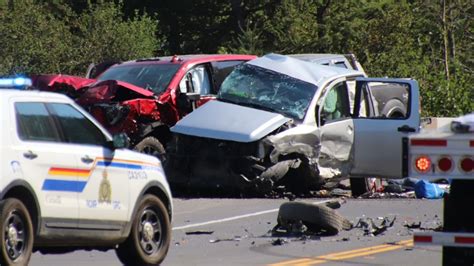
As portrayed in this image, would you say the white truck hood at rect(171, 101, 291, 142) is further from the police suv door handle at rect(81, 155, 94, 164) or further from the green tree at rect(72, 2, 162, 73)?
the green tree at rect(72, 2, 162, 73)

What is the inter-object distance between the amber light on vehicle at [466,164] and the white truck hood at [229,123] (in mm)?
8758

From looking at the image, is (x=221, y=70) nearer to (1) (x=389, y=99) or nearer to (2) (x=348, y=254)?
(1) (x=389, y=99)

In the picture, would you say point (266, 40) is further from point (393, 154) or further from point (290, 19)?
point (393, 154)

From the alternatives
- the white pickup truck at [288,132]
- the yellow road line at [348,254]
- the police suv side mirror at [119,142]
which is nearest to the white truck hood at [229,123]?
the white pickup truck at [288,132]

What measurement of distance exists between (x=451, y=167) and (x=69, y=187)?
3.53 meters

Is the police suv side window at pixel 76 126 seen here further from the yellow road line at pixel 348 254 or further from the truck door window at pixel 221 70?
the truck door window at pixel 221 70

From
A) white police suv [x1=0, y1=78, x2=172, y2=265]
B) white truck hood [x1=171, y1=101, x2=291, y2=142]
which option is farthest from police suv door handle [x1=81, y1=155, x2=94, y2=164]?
white truck hood [x1=171, y1=101, x2=291, y2=142]

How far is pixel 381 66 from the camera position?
129 ft

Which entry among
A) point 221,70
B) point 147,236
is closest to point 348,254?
point 147,236

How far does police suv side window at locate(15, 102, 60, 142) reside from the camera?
1050cm

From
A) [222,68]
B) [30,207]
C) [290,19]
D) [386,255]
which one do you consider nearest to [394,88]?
[222,68]

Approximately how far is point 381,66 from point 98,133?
93.8 ft

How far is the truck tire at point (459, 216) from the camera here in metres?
9.29

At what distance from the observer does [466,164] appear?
9.00m
